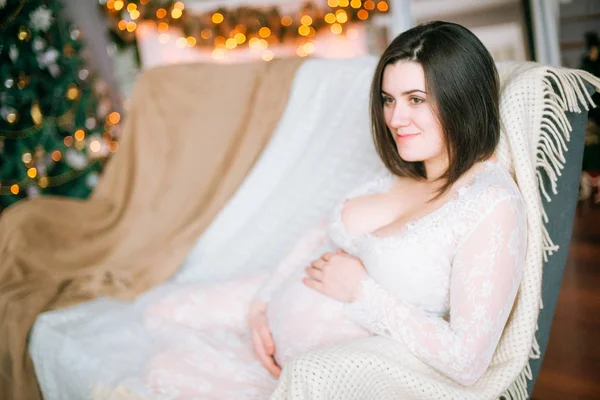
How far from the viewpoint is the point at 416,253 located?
3.71 ft

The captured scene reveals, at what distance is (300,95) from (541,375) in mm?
1452

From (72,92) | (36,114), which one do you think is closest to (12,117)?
(36,114)

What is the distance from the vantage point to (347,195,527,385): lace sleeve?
101 cm

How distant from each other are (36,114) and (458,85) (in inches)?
115

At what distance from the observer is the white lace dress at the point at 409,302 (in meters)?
1.02

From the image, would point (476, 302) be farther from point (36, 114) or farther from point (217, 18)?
point (217, 18)

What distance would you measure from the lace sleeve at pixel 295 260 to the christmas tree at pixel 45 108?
231 cm

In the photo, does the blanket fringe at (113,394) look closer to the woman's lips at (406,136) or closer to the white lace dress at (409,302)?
the white lace dress at (409,302)

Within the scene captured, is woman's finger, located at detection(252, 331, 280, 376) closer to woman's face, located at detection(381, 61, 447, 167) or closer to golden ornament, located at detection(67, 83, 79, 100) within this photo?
woman's face, located at detection(381, 61, 447, 167)

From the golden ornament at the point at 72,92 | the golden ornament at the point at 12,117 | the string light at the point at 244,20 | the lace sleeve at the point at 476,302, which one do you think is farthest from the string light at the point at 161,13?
the lace sleeve at the point at 476,302

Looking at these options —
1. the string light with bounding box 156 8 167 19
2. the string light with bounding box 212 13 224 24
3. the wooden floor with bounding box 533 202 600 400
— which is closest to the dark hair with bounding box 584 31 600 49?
the wooden floor with bounding box 533 202 600 400

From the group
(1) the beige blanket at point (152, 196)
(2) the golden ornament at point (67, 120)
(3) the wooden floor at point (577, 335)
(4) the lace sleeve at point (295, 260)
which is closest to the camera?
(4) the lace sleeve at point (295, 260)

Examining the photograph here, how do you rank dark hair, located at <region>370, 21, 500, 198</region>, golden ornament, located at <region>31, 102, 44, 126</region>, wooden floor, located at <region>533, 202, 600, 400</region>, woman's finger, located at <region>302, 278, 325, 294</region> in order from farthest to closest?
golden ornament, located at <region>31, 102, 44, 126</region>
wooden floor, located at <region>533, 202, 600, 400</region>
woman's finger, located at <region>302, 278, 325, 294</region>
dark hair, located at <region>370, 21, 500, 198</region>

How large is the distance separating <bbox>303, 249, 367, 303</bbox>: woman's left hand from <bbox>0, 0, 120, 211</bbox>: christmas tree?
256 cm
